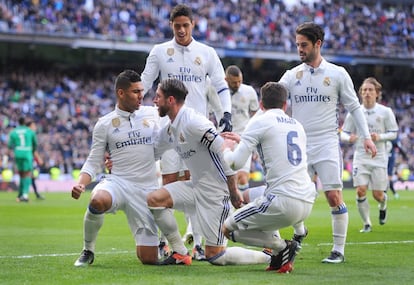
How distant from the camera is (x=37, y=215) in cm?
1852

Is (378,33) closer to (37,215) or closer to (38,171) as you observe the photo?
(38,171)

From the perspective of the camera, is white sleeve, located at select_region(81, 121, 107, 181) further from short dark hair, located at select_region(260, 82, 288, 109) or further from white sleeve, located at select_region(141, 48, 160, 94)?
short dark hair, located at select_region(260, 82, 288, 109)

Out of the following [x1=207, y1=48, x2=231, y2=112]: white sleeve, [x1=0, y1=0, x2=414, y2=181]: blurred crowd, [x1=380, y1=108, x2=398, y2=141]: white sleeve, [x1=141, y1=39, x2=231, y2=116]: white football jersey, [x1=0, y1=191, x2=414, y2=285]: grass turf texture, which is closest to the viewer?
[x1=0, y1=191, x2=414, y2=285]: grass turf texture

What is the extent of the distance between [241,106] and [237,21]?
3198cm

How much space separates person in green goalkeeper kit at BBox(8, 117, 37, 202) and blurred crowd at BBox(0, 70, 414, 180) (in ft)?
31.8

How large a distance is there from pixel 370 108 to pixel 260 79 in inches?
1385

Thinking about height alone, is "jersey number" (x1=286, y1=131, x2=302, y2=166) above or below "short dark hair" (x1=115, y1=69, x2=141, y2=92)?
below

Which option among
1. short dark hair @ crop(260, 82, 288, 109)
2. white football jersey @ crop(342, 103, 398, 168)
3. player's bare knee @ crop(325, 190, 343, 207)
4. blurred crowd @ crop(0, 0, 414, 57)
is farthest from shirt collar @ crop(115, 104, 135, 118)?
blurred crowd @ crop(0, 0, 414, 57)

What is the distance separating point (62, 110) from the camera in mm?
38688

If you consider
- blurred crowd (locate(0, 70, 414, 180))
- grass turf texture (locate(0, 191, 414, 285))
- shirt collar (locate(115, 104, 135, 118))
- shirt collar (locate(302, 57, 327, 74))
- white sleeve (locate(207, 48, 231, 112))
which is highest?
shirt collar (locate(302, 57, 327, 74))

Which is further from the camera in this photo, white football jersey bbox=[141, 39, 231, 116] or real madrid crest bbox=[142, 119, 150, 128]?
white football jersey bbox=[141, 39, 231, 116]

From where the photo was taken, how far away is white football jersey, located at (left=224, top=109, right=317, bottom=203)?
322 inches

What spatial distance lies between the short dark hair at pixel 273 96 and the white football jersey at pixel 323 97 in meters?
1.48

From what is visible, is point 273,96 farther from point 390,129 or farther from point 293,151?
point 390,129
